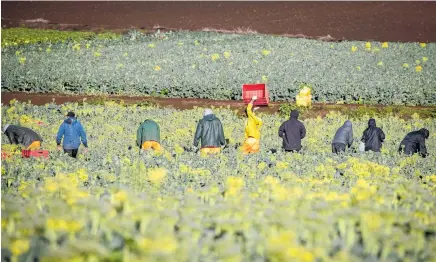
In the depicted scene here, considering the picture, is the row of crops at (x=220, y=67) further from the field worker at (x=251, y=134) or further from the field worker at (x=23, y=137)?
the field worker at (x=23, y=137)

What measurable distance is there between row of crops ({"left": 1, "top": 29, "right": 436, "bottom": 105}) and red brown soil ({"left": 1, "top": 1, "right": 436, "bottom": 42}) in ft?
11.2

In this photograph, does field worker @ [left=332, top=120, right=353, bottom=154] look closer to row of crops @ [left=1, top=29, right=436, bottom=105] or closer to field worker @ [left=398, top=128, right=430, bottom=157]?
field worker @ [left=398, top=128, right=430, bottom=157]

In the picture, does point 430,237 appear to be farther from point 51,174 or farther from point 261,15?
point 261,15

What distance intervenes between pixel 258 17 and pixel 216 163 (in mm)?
41717

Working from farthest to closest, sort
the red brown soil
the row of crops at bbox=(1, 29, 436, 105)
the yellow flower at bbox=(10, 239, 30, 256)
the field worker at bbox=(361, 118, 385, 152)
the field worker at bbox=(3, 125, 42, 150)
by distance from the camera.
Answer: the red brown soil
the row of crops at bbox=(1, 29, 436, 105)
the field worker at bbox=(361, 118, 385, 152)
the field worker at bbox=(3, 125, 42, 150)
the yellow flower at bbox=(10, 239, 30, 256)

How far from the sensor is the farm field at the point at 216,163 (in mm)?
7605

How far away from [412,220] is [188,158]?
8.13 meters

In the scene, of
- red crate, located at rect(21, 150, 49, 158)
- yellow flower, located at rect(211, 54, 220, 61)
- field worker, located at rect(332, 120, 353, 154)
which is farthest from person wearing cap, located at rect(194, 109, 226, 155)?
yellow flower, located at rect(211, 54, 220, 61)

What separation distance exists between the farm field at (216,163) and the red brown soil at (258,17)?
447 centimetres

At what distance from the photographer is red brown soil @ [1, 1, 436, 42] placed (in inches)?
2057

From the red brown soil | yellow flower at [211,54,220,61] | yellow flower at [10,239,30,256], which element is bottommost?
yellow flower at [10,239,30,256]

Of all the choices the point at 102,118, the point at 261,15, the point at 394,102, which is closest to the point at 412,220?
the point at 102,118

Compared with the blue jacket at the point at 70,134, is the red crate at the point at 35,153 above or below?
below

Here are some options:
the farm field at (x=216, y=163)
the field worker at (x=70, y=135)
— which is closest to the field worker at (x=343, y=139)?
the farm field at (x=216, y=163)
